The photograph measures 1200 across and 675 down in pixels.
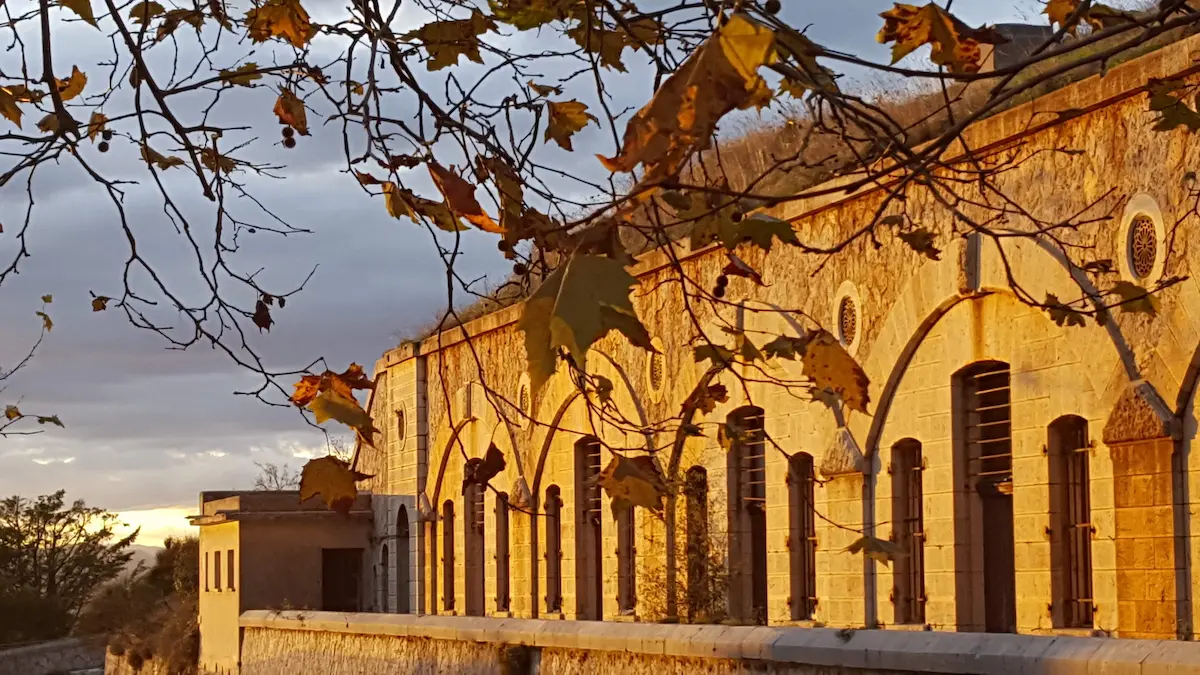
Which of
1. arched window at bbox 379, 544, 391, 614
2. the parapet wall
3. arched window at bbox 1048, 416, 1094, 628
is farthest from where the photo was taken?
arched window at bbox 379, 544, 391, 614

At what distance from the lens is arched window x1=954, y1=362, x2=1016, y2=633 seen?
44.4ft

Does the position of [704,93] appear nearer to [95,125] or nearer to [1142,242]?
[95,125]

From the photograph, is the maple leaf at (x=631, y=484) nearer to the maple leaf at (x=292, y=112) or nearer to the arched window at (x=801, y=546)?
the maple leaf at (x=292, y=112)

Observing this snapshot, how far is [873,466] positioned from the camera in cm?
1471

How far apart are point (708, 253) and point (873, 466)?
3066 millimetres

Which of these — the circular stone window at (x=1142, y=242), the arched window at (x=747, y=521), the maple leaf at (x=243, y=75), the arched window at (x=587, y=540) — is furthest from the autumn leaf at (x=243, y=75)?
the arched window at (x=587, y=540)

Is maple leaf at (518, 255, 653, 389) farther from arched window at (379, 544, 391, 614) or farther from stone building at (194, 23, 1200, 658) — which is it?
arched window at (379, 544, 391, 614)

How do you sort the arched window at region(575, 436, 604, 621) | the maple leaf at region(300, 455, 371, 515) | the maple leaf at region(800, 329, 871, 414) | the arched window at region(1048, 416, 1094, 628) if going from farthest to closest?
the arched window at region(575, 436, 604, 621), the arched window at region(1048, 416, 1094, 628), the maple leaf at region(800, 329, 871, 414), the maple leaf at region(300, 455, 371, 515)

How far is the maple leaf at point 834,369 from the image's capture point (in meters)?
5.05

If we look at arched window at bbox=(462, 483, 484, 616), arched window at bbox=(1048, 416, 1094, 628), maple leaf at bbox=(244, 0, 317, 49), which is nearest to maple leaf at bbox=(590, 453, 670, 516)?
maple leaf at bbox=(244, 0, 317, 49)

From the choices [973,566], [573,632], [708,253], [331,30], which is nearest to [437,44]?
[331,30]

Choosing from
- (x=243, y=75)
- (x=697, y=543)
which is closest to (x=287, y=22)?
(x=243, y=75)

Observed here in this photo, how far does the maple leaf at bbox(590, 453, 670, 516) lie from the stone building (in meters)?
2.98

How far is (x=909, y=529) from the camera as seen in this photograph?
14484mm
